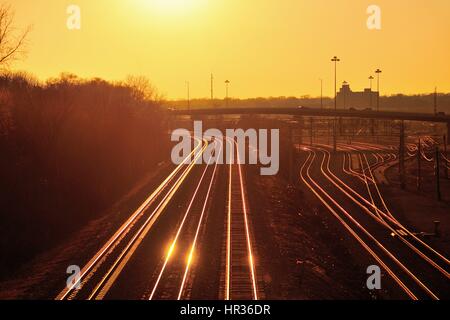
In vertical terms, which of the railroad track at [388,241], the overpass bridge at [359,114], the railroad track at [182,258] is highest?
the overpass bridge at [359,114]

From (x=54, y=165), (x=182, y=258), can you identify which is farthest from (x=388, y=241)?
(x=54, y=165)

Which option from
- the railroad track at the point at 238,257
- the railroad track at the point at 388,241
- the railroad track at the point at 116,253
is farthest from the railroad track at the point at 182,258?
the railroad track at the point at 388,241

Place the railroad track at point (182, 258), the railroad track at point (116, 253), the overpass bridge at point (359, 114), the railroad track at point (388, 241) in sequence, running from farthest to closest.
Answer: the overpass bridge at point (359, 114) < the railroad track at point (388, 241) < the railroad track at point (182, 258) < the railroad track at point (116, 253)

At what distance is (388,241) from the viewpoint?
82.0ft

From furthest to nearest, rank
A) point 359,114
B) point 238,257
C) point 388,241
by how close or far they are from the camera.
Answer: point 359,114 < point 388,241 < point 238,257

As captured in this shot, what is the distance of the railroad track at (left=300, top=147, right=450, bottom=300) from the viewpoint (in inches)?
753

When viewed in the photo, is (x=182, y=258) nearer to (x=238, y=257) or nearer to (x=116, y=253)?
(x=238, y=257)

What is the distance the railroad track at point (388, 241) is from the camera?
19125 millimetres

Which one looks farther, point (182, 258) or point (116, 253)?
point (116, 253)

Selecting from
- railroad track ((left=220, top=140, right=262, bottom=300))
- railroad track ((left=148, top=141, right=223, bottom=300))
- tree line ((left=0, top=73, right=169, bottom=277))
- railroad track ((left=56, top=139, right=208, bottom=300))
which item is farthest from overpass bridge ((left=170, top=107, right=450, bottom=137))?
railroad track ((left=148, top=141, right=223, bottom=300))

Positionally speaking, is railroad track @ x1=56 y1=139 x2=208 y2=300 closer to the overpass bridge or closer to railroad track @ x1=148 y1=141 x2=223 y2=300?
railroad track @ x1=148 y1=141 x2=223 y2=300

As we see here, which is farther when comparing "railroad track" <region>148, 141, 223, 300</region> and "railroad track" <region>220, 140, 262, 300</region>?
"railroad track" <region>148, 141, 223, 300</region>

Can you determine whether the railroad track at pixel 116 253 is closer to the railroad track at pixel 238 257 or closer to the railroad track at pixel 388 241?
the railroad track at pixel 238 257

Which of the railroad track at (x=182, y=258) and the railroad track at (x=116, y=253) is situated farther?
the railroad track at (x=182, y=258)
